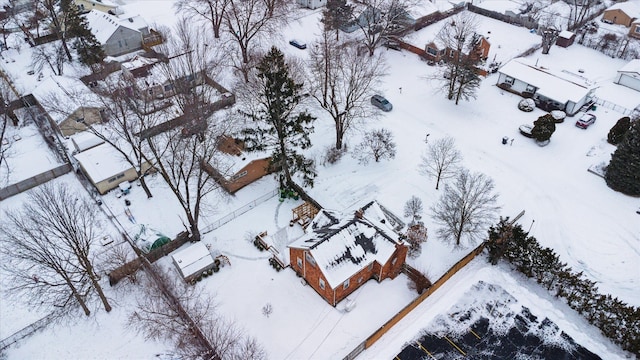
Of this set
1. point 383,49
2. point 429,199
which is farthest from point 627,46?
point 429,199

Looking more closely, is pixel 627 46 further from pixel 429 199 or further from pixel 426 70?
pixel 429 199

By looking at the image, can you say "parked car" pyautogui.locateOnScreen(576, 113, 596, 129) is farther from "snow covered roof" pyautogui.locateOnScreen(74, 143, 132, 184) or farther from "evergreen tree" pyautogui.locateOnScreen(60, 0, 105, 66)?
"evergreen tree" pyautogui.locateOnScreen(60, 0, 105, 66)

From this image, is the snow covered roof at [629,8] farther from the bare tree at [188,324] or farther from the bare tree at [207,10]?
the bare tree at [188,324]

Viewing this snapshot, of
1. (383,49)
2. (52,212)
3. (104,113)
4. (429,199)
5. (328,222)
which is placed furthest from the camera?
(383,49)

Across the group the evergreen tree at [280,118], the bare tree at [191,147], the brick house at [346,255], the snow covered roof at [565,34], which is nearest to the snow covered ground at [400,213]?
the brick house at [346,255]

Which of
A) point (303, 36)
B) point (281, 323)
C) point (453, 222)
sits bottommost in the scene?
point (281, 323)

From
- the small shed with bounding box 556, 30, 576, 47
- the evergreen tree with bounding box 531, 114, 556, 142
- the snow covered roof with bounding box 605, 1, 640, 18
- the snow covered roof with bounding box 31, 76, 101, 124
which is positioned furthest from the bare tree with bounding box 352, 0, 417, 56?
the snow covered roof with bounding box 31, 76, 101, 124

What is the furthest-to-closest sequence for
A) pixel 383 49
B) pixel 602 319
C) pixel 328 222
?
pixel 383 49
pixel 328 222
pixel 602 319
